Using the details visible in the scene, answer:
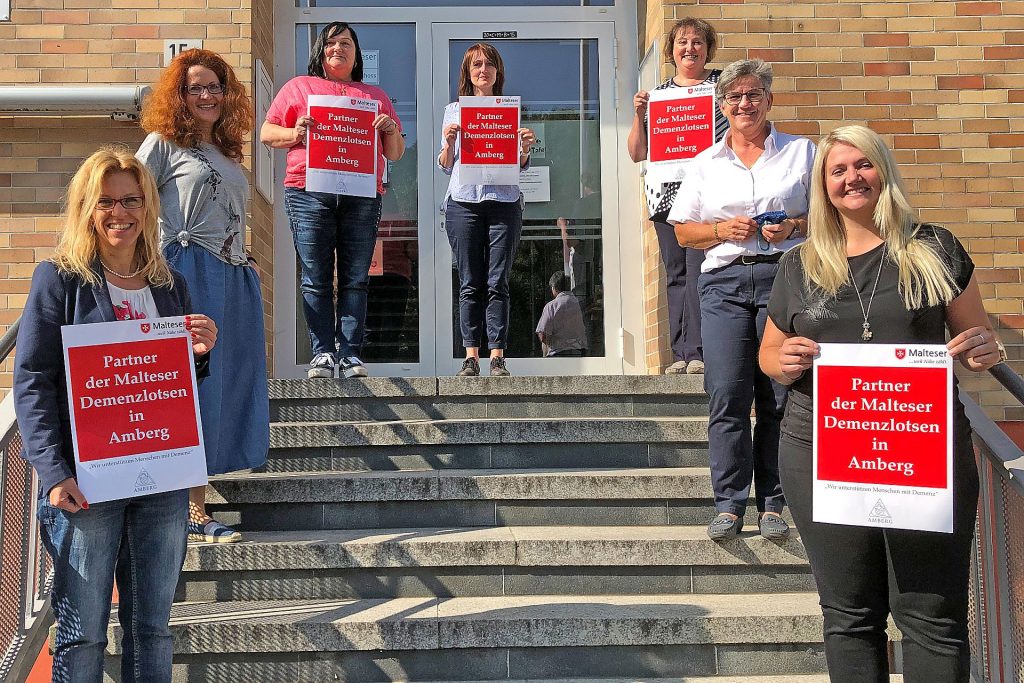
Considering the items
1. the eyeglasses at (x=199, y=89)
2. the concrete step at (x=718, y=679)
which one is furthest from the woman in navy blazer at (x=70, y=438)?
the concrete step at (x=718, y=679)

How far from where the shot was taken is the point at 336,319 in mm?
5531

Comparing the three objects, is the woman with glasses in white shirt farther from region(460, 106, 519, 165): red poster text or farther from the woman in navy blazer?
the woman in navy blazer

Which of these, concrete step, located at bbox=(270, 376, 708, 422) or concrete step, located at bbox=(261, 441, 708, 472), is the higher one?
concrete step, located at bbox=(270, 376, 708, 422)

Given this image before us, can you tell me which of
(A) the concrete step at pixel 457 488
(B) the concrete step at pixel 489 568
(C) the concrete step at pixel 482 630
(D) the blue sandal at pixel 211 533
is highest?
(A) the concrete step at pixel 457 488

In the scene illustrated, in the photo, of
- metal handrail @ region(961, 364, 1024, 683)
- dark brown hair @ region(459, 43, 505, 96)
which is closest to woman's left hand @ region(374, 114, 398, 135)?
dark brown hair @ region(459, 43, 505, 96)

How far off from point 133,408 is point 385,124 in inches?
103

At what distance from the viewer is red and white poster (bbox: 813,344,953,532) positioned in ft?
7.38

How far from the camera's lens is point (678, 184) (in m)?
4.82

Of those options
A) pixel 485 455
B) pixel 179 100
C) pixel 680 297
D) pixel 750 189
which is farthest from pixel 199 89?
pixel 680 297

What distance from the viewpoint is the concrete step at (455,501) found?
13.6 feet

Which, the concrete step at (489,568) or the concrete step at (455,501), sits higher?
the concrete step at (455,501)

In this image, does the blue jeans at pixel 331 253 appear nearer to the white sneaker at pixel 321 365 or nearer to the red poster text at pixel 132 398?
the white sneaker at pixel 321 365

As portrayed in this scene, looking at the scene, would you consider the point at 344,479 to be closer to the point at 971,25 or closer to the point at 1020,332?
the point at 1020,332

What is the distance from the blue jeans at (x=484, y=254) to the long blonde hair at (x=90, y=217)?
261 cm
